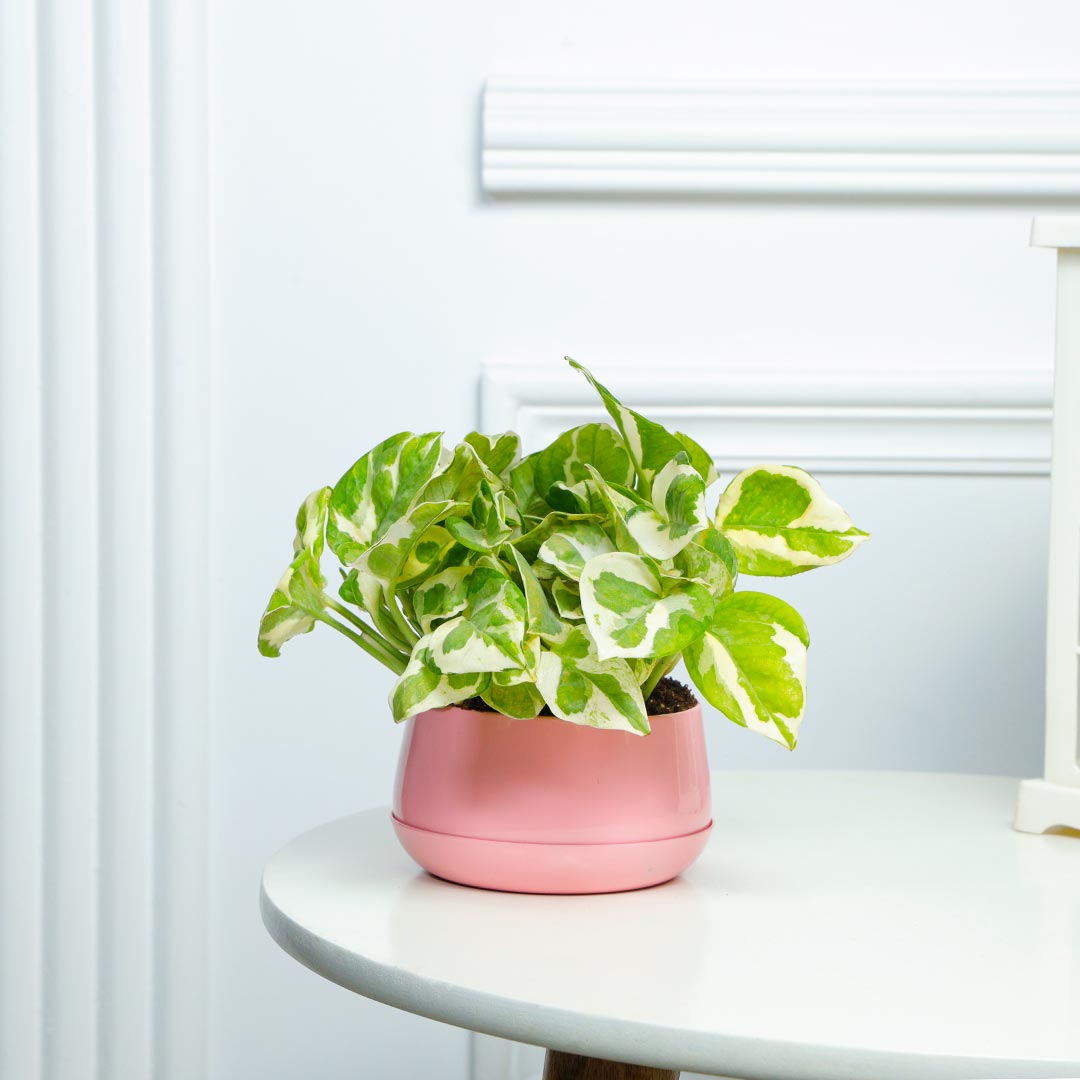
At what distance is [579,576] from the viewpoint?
0.47 m

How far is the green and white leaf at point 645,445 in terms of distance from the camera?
52 centimetres

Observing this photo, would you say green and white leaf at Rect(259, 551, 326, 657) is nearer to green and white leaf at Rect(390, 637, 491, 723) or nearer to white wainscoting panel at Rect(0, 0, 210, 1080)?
green and white leaf at Rect(390, 637, 491, 723)

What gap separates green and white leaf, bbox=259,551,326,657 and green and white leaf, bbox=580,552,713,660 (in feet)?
0.40

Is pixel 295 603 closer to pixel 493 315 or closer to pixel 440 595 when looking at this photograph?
pixel 440 595

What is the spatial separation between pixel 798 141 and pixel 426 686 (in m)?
0.56

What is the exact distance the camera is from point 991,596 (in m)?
0.89

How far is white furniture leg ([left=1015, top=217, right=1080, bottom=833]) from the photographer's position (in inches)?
25.0

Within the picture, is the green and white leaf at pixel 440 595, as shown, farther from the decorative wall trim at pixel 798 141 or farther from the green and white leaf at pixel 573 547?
the decorative wall trim at pixel 798 141

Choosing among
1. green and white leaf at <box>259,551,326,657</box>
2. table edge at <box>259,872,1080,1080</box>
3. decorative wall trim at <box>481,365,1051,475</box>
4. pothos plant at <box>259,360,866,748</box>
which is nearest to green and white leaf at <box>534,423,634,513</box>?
pothos plant at <box>259,360,866,748</box>

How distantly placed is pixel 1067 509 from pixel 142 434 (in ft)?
1.94

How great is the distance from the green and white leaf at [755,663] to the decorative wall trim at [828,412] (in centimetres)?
41

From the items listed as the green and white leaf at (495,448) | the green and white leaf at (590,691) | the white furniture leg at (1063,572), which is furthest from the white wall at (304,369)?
the green and white leaf at (590,691)

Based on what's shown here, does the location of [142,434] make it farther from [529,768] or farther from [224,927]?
[529,768]

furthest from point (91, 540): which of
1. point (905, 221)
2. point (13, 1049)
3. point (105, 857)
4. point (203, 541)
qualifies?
point (905, 221)
